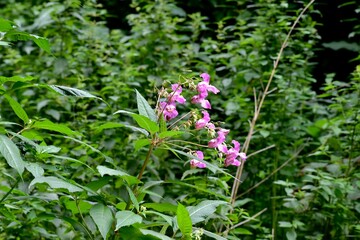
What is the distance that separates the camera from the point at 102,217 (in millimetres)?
1621

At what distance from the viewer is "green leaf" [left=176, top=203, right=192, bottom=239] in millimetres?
Answer: 1582

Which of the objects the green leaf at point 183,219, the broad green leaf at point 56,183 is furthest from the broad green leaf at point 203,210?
the broad green leaf at point 56,183

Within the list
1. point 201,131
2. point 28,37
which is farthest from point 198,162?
point 201,131

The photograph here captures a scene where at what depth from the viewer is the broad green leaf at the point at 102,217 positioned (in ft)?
5.21

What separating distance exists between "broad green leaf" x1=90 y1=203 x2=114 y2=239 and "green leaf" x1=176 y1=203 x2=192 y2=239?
18 centimetres

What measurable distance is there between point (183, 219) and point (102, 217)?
21cm

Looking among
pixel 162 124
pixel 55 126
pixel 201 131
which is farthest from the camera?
pixel 201 131

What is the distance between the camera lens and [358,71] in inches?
119

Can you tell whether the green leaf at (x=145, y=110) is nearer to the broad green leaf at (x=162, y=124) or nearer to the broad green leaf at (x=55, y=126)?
the broad green leaf at (x=162, y=124)

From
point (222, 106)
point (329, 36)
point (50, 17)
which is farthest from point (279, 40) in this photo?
point (329, 36)

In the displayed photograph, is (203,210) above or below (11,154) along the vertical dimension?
below

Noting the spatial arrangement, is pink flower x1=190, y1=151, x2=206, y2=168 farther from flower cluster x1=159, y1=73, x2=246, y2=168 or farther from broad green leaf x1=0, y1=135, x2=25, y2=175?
broad green leaf x1=0, y1=135, x2=25, y2=175

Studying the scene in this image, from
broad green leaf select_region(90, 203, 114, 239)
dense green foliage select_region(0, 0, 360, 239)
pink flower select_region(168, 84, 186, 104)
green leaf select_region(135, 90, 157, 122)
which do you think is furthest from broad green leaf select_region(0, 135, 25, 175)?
dense green foliage select_region(0, 0, 360, 239)

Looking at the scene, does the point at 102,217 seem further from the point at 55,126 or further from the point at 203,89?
the point at 203,89
